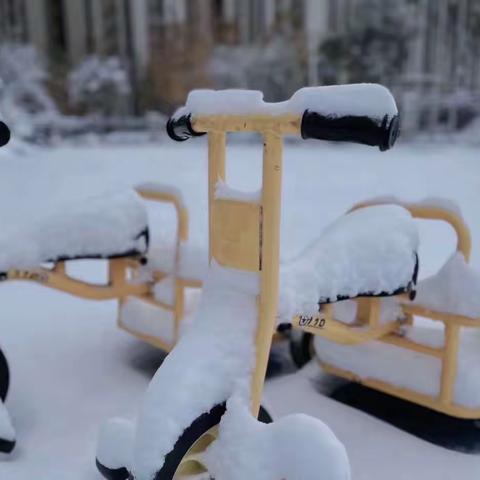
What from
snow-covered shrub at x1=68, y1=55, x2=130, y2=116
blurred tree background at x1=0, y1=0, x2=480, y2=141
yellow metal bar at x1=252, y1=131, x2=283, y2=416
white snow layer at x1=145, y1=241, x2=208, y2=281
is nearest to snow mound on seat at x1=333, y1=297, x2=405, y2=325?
white snow layer at x1=145, y1=241, x2=208, y2=281

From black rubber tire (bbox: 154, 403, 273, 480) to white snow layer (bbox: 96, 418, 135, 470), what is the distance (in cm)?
23

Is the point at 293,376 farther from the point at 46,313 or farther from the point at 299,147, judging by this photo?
the point at 299,147

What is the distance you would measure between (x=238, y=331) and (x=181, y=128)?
517 millimetres

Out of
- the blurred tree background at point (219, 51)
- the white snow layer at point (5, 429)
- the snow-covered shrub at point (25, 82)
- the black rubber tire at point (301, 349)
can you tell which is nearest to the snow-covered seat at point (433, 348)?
the black rubber tire at point (301, 349)

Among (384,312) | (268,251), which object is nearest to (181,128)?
(268,251)

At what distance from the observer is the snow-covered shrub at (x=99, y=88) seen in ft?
75.0

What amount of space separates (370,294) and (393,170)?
8928mm

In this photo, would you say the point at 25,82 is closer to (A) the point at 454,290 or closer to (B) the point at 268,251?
(A) the point at 454,290

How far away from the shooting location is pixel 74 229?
7.54ft

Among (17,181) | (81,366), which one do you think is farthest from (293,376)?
(17,181)

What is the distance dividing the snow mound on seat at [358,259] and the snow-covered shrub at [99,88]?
22097mm

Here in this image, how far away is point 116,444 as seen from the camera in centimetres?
157

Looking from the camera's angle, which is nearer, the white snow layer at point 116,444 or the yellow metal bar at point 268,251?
the yellow metal bar at point 268,251

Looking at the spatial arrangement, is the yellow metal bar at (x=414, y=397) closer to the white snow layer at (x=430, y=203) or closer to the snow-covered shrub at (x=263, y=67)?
the white snow layer at (x=430, y=203)
